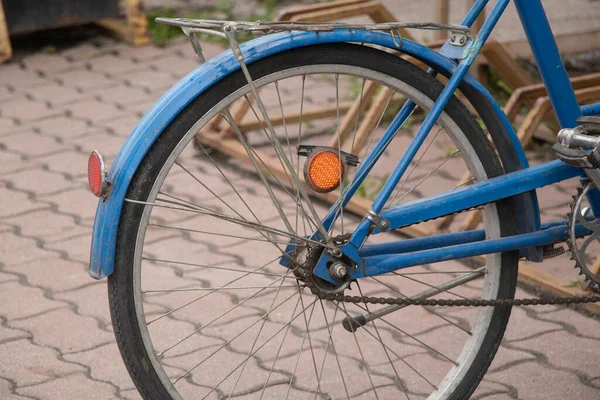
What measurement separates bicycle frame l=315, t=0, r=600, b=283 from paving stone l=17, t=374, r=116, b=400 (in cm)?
88

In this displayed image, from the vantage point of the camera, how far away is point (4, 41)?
5.93 m

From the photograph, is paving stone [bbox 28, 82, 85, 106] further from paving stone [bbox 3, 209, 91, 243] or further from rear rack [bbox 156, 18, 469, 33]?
rear rack [bbox 156, 18, 469, 33]

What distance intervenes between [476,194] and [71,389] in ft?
4.37

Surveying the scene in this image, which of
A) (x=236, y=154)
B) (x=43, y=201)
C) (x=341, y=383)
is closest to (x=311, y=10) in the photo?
(x=236, y=154)

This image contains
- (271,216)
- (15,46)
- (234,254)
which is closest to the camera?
(234,254)

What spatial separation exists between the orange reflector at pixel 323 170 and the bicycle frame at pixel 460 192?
0.06 m

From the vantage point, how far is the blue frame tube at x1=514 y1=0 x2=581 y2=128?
237cm

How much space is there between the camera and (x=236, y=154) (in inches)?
175

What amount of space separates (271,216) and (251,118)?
109cm

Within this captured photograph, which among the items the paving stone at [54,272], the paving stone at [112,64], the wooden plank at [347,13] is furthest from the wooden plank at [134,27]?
the paving stone at [54,272]

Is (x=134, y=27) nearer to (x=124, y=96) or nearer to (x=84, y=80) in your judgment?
(x=84, y=80)

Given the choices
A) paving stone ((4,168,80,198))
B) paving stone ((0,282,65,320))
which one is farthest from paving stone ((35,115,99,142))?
paving stone ((0,282,65,320))

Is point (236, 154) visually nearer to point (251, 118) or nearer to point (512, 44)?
point (251, 118)

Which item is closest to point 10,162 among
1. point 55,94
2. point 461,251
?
point 55,94
